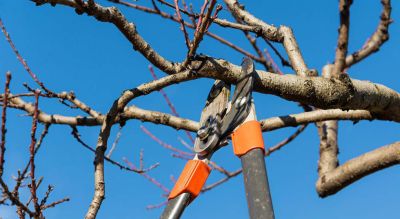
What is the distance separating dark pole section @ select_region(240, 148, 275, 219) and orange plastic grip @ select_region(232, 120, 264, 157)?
0.07 feet

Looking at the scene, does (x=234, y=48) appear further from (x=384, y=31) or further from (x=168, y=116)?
(x=168, y=116)

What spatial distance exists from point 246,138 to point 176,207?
1.15 feet

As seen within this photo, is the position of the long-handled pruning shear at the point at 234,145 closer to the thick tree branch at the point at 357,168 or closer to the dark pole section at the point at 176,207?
the dark pole section at the point at 176,207

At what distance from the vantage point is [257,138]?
6.09 ft

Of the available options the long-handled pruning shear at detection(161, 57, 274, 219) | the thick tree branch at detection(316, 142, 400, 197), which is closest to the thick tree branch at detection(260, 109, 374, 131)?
the thick tree branch at detection(316, 142, 400, 197)

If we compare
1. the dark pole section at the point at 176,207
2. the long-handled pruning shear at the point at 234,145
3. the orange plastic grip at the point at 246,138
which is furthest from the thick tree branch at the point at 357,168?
the dark pole section at the point at 176,207

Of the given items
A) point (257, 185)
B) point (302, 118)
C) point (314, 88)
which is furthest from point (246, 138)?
point (302, 118)

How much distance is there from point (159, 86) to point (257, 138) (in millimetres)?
671

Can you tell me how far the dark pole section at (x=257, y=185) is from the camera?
5.40 ft

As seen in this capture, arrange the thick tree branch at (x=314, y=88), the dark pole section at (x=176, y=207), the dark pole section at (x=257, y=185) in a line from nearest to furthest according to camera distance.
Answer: the dark pole section at (x=257, y=185) → the dark pole section at (x=176, y=207) → the thick tree branch at (x=314, y=88)

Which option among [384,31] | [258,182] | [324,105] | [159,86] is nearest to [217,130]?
[258,182]

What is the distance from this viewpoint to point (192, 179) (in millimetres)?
1875

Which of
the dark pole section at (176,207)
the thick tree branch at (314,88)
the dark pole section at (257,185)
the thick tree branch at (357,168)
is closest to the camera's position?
the dark pole section at (257,185)

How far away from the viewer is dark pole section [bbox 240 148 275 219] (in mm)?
1645
